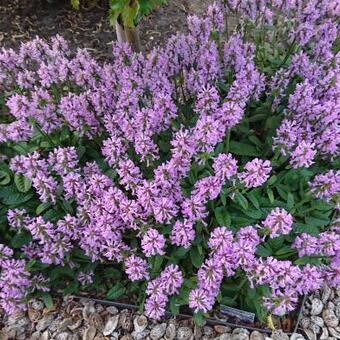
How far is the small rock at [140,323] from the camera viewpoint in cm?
278

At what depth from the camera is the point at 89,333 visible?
2.80 m

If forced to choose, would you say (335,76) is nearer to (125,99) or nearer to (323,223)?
(323,223)

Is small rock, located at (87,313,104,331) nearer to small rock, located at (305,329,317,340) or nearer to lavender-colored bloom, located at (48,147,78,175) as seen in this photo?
lavender-colored bloom, located at (48,147,78,175)

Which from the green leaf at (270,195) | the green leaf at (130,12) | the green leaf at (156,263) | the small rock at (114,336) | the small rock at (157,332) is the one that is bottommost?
the small rock at (114,336)

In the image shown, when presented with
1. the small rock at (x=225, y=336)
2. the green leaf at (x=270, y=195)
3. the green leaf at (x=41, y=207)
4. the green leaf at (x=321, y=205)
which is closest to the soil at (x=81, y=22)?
the green leaf at (x=41, y=207)

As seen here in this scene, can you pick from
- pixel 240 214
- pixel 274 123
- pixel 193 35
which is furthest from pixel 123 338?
pixel 193 35

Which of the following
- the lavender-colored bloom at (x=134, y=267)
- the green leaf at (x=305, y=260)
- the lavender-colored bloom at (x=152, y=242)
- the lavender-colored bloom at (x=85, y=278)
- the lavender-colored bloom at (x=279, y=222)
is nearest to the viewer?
the lavender-colored bloom at (x=279, y=222)

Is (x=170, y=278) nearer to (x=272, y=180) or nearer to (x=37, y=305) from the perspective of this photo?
(x=272, y=180)

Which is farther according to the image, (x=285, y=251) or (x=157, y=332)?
(x=157, y=332)

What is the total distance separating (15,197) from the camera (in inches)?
110

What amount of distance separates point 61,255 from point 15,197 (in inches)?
22.4

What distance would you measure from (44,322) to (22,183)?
34.6 inches

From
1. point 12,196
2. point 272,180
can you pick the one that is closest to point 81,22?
point 12,196

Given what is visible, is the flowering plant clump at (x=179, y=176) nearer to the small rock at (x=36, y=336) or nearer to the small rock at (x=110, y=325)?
the small rock at (x=110, y=325)
